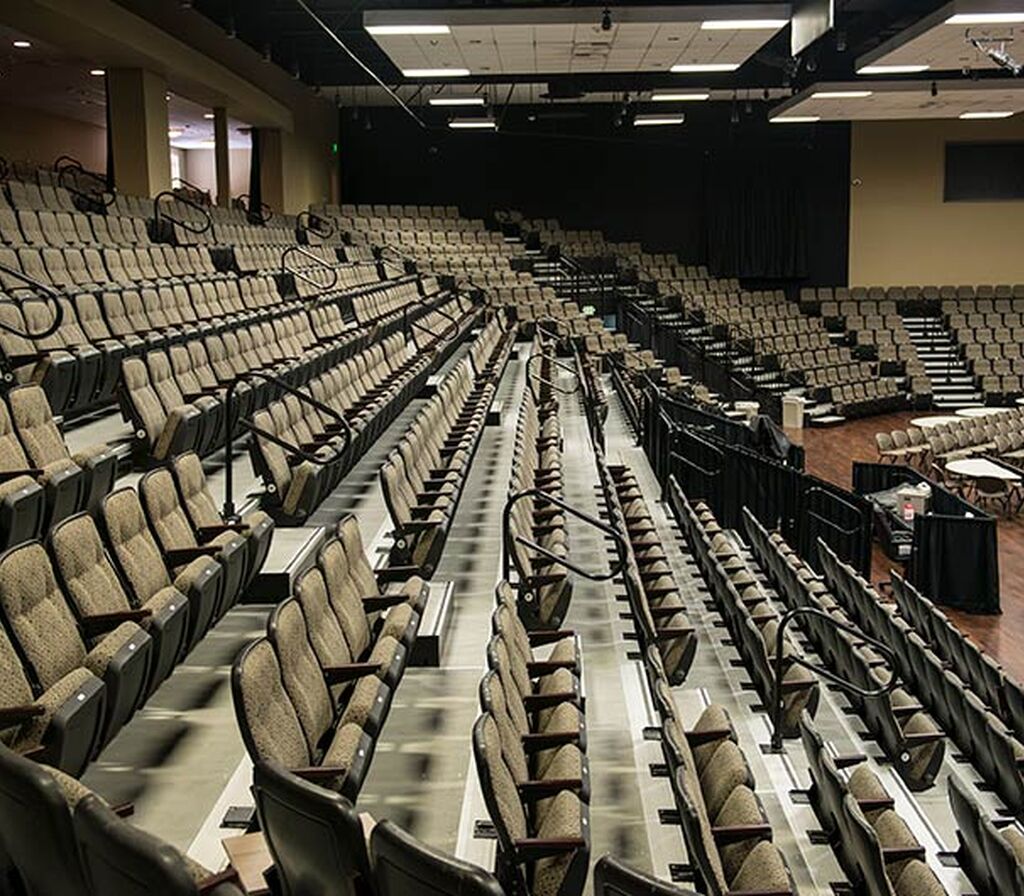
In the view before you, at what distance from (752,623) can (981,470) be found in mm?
5299

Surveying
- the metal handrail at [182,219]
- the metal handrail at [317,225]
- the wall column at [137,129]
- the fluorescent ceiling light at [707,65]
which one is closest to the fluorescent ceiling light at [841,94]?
the fluorescent ceiling light at [707,65]

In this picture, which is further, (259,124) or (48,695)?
(259,124)

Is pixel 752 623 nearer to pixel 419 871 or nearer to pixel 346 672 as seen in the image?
pixel 346 672

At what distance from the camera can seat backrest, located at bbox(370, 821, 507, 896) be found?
127cm

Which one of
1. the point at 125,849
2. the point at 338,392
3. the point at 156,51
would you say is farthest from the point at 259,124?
the point at 125,849

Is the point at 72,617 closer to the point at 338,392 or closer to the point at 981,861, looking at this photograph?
the point at 981,861

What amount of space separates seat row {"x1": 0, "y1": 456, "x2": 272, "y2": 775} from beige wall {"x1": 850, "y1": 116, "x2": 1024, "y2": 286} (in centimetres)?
1439

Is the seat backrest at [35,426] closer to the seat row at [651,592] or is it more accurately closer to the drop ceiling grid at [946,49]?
the seat row at [651,592]

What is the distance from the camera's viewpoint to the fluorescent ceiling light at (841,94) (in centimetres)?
1059

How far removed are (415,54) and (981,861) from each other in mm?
7451

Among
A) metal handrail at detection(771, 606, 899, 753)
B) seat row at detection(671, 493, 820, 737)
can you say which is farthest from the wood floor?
metal handrail at detection(771, 606, 899, 753)

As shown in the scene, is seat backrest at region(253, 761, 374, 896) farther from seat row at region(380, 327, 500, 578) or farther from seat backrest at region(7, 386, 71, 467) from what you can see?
seat row at region(380, 327, 500, 578)

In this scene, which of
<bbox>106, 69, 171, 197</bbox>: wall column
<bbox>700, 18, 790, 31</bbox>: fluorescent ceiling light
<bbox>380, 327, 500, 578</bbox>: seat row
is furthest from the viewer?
<bbox>106, 69, 171, 197</bbox>: wall column

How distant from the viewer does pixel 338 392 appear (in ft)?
16.7
